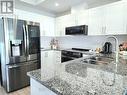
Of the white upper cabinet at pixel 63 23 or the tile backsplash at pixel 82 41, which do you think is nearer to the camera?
the tile backsplash at pixel 82 41

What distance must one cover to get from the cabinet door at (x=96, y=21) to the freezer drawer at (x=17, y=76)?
2.11 meters

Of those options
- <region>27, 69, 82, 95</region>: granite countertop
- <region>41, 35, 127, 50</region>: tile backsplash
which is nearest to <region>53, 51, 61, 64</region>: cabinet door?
<region>41, 35, 127, 50</region>: tile backsplash

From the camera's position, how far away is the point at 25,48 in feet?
8.82

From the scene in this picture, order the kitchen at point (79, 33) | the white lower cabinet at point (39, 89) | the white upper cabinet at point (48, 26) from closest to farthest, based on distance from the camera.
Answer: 1. the white lower cabinet at point (39, 89)
2. the kitchen at point (79, 33)
3. the white upper cabinet at point (48, 26)

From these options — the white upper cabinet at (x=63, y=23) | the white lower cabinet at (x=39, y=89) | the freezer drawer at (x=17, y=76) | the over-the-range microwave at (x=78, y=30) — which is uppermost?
the white upper cabinet at (x=63, y=23)

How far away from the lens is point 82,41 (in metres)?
3.81

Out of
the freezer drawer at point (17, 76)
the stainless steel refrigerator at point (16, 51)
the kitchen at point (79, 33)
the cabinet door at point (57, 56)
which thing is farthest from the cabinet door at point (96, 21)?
the freezer drawer at point (17, 76)

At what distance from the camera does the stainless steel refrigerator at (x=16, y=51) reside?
2.39m

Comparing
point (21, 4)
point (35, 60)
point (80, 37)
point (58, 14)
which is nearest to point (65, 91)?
point (35, 60)

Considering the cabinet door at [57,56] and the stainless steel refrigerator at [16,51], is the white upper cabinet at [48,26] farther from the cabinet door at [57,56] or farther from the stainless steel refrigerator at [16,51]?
the stainless steel refrigerator at [16,51]

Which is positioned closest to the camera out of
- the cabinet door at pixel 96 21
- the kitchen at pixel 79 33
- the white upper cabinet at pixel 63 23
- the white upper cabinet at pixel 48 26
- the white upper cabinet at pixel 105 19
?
the kitchen at pixel 79 33

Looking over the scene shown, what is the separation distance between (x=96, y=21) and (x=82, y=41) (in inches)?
39.0

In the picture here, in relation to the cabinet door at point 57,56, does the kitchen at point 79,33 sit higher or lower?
higher

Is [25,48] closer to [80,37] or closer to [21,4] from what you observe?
[21,4]
